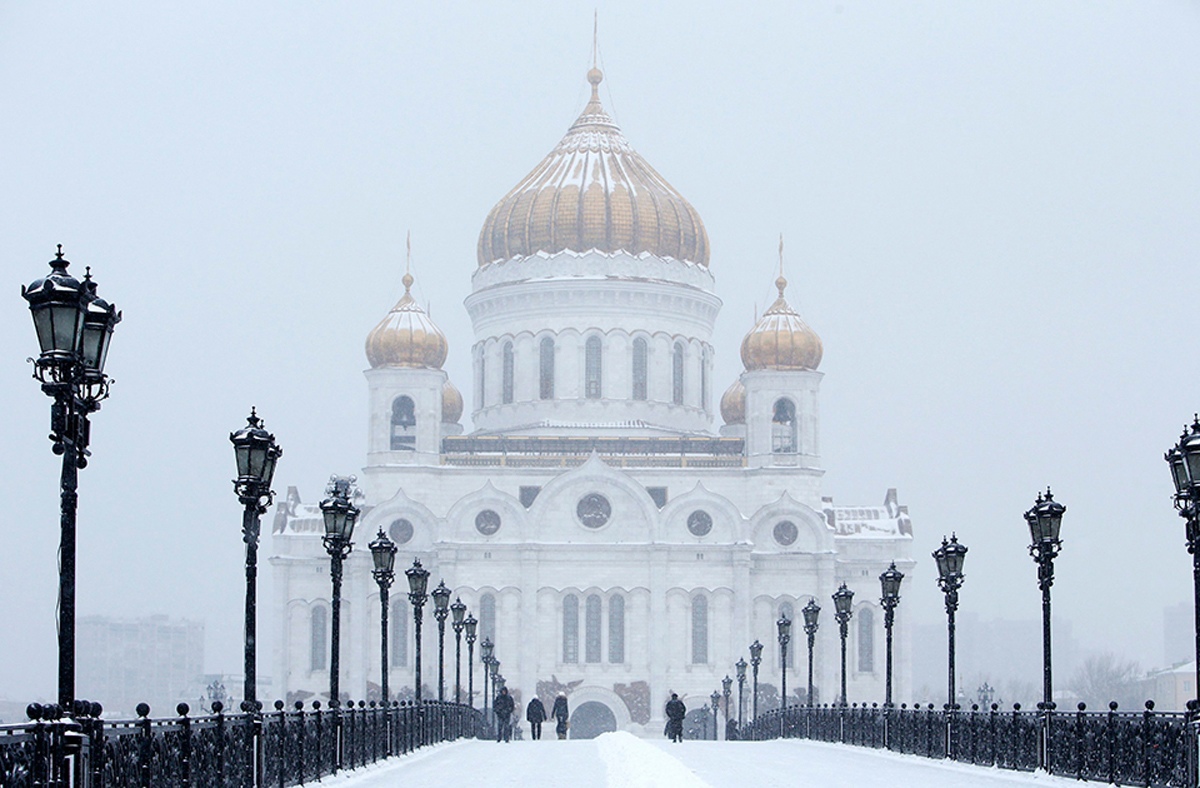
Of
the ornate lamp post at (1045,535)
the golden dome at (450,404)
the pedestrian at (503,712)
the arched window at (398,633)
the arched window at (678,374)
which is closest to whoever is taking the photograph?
the ornate lamp post at (1045,535)

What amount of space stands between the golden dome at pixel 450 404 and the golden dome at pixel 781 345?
11.1m

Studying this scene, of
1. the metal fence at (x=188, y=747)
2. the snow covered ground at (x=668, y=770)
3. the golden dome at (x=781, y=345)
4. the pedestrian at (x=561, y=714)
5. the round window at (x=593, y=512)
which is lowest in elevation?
the pedestrian at (x=561, y=714)

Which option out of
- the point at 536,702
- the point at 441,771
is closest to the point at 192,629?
the point at 536,702

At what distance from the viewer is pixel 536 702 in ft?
136

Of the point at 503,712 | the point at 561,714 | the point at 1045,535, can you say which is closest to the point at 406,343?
the point at 561,714

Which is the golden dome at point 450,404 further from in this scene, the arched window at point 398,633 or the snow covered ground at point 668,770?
the snow covered ground at point 668,770

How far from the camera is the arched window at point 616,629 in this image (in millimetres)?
64562

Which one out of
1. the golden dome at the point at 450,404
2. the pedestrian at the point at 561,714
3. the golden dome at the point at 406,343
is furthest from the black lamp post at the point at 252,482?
the golden dome at the point at 450,404

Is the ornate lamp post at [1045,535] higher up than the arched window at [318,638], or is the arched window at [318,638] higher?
the ornate lamp post at [1045,535]

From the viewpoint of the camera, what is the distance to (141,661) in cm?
10144

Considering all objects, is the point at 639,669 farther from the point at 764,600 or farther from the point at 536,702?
the point at 536,702

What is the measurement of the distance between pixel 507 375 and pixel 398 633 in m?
10.3

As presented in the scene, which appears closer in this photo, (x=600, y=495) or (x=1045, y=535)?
(x=1045, y=535)

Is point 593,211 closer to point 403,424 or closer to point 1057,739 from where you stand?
point 403,424
